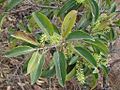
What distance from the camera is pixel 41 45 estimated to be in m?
1.22

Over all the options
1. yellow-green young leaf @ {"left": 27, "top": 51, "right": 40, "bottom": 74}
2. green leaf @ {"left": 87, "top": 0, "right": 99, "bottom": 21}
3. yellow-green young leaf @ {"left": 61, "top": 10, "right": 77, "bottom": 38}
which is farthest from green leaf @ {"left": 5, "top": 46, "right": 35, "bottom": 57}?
green leaf @ {"left": 87, "top": 0, "right": 99, "bottom": 21}

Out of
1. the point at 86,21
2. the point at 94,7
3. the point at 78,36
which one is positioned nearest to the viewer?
the point at 78,36

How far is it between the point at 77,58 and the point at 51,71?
0.19 meters

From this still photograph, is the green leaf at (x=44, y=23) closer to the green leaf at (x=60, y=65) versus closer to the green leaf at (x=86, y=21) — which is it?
the green leaf at (x=60, y=65)

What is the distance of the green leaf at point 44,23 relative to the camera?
3.98 ft

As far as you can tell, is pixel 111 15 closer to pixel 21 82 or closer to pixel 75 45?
pixel 75 45

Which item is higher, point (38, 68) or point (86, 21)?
point (86, 21)

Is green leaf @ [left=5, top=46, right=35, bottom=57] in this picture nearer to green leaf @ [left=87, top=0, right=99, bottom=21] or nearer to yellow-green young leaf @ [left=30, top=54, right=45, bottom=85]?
yellow-green young leaf @ [left=30, top=54, right=45, bottom=85]

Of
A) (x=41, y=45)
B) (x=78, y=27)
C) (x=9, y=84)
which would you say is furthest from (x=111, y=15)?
(x=9, y=84)

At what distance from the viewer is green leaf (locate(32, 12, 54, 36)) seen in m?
1.21

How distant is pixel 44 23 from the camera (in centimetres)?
123

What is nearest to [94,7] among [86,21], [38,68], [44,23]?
[86,21]

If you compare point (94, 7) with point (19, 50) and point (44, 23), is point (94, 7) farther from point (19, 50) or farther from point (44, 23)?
point (19, 50)

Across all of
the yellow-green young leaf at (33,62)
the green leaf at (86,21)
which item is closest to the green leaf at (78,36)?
the yellow-green young leaf at (33,62)
